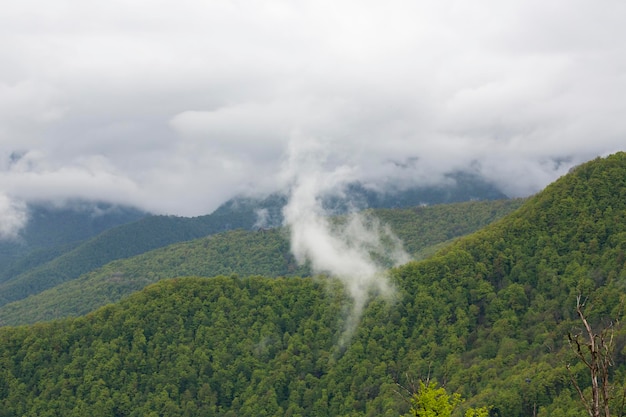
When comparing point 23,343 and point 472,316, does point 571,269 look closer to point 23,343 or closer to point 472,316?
point 472,316

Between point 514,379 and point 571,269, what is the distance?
4444 cm

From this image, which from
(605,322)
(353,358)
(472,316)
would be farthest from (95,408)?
(605,322)

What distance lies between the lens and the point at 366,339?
606 ft

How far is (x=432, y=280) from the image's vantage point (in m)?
191

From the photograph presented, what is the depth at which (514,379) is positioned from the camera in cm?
13812

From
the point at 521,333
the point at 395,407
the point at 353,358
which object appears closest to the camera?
the point at 395,407

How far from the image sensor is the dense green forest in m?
165

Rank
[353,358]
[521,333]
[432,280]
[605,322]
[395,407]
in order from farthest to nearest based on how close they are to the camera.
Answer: [432,280]
[353,358]
[521,333]
[395,407]
[605,322]

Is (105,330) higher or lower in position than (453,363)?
higher

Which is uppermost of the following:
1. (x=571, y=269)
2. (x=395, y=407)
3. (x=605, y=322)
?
(x=571, y=269)

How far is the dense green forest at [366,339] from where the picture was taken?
541 ft

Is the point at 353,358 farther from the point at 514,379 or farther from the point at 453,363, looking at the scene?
the point at 514,379

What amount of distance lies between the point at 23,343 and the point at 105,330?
72.3 ft

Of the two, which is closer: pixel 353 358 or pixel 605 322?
pixel 605 322
